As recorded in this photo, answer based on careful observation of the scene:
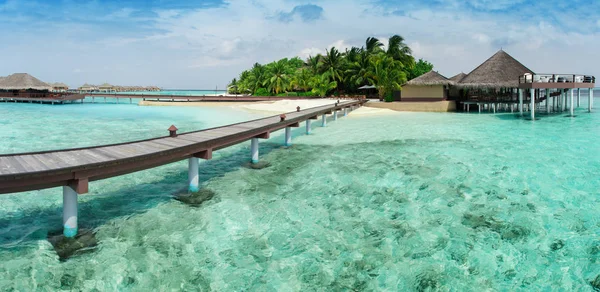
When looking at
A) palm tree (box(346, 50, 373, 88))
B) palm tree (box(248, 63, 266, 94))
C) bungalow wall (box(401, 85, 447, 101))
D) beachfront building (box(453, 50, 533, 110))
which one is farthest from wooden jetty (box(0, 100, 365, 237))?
palm tree (box(248, 63, 266, 94))

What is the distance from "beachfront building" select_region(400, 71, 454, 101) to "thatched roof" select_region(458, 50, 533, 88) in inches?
83.2

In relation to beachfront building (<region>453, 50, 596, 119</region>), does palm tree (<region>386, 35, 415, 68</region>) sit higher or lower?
higher

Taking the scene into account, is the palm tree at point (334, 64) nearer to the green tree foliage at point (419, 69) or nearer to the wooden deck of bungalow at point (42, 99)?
the green tree foliage at point (419, 69)

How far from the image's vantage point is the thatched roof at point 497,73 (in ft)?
95.0

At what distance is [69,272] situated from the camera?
4898 mm

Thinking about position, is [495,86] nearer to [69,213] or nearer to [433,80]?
[433,80]

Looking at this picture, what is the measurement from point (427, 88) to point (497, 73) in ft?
19.7

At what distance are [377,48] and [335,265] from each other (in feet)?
144

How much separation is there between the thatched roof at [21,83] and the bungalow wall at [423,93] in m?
43.8

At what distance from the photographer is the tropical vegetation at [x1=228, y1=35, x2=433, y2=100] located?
121ft

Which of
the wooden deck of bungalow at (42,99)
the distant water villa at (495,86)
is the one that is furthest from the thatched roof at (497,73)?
the wooden deck of bungalow at (42,99)

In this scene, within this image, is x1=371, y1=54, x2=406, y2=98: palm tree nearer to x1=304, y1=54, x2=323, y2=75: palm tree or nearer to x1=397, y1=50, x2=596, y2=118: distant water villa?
x1=397, y1=50, x2=596, y2=118: distant water villa

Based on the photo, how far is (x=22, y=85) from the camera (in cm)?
4562

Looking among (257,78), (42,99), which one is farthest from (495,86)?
(42,99)
